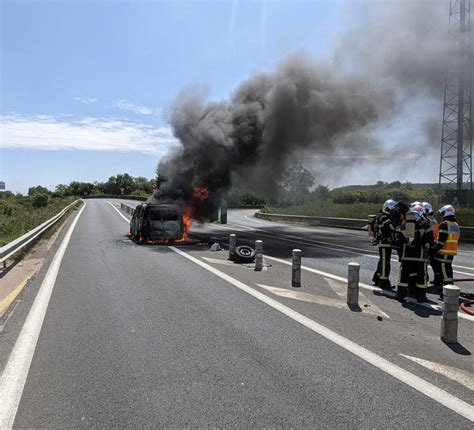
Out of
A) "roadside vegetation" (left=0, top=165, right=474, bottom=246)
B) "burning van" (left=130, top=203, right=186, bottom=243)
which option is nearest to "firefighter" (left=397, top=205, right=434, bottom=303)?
"burning van" (left=130, top=203, right=186, bottom=243)

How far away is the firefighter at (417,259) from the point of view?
7.47m

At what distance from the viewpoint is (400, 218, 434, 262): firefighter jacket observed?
747 centimetres

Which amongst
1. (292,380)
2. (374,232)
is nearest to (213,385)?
(292,380)

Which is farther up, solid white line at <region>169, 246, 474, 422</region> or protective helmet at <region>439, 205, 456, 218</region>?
protective helmet at <region>439, 205, 456, 218</region>

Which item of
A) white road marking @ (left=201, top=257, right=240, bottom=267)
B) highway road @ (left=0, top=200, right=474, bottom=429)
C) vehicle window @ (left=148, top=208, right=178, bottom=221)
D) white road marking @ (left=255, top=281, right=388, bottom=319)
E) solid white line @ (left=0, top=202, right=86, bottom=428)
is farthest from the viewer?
vehicle window @ (left=148, top=208, right=178, bottom=221)

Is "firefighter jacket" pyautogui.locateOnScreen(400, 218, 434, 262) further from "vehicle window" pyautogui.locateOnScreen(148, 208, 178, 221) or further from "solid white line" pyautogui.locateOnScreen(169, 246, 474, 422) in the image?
"vehicle window" pyautogui.locateOnScreen(148, 208, 178, 221)

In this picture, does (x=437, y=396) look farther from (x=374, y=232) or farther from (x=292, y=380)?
(x=374, y=232)

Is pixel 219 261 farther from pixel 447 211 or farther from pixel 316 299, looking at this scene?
pixel 447 211

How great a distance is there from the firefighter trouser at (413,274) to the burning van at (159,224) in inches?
400

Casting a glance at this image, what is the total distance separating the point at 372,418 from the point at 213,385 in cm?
134

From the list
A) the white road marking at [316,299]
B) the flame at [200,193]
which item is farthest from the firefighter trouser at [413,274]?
the flame at [200,193]

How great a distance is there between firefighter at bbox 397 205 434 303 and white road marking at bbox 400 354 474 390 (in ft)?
9.59

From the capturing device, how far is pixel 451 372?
171 inches

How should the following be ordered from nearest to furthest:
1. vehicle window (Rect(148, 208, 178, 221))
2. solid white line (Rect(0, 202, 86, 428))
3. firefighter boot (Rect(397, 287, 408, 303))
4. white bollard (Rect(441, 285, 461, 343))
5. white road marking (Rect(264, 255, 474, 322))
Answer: solid white line (Rect(0, 202, 86, 428)) < white bollard (Rect(441, 285, 461, 343)) < white road marking (Rect(264, 255, 474, 322)) < firefighter boot (Rect(397, 287, 408, 303)) < vehicle window (Rect(148, 208, 178, 221))
